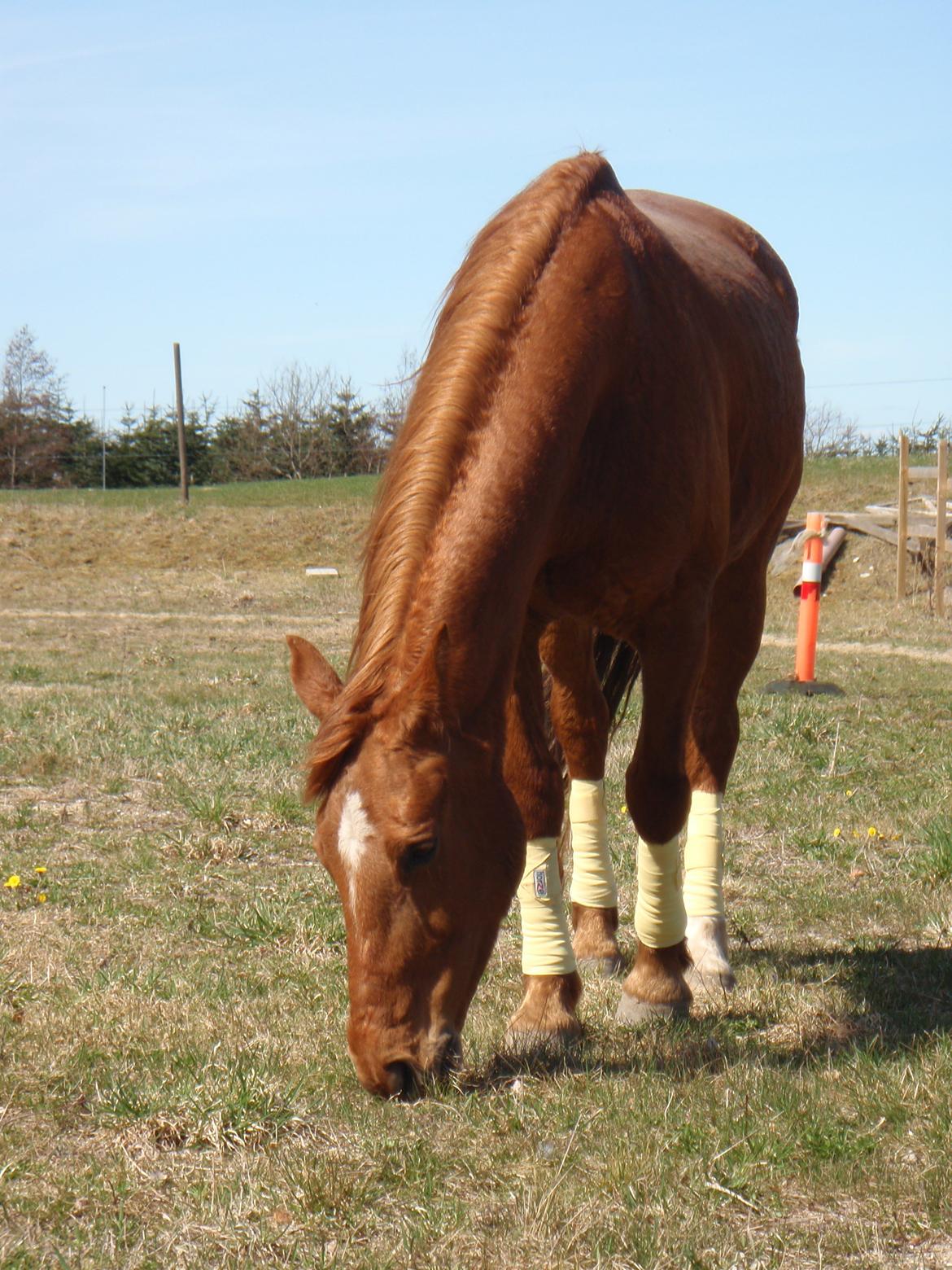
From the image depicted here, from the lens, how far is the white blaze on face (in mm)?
2602

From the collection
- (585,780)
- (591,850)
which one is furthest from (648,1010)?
(585,780)

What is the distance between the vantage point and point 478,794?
9.22ft

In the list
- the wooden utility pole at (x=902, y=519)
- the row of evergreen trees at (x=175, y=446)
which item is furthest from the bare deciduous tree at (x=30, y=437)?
the wooden utility pole at (x=902, y=519)

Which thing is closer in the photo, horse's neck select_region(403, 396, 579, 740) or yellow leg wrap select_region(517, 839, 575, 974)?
horse's neck select_region(403, 396, 579, 740)

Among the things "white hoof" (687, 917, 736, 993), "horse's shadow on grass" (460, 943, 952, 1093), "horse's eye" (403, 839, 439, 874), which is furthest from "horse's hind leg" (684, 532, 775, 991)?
"horse's eye" (403, 839, 439, 874)

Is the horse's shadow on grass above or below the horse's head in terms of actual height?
below

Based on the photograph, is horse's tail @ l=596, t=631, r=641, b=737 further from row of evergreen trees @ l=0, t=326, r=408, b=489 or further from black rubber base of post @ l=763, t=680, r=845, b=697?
row of evergreen trees @ l=0, t=326, r=408, b=489

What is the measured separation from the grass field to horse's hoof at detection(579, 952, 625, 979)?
0.10 m

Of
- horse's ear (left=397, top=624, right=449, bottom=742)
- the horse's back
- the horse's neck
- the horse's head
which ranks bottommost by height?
the horse's head

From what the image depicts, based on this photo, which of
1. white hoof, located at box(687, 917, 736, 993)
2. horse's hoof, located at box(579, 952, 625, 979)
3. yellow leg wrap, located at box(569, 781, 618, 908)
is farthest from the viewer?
yellow leg wrap, located at box(569, 781, 618, 908)

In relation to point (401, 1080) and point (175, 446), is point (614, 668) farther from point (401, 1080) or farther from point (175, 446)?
point (175, 446)

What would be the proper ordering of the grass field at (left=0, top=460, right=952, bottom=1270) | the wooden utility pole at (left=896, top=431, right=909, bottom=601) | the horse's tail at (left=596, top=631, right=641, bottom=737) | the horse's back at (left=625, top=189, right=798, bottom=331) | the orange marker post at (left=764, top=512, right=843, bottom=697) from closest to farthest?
1. the grass field at (left=0, top=460, right=952, bottom=1270)
2. the horse's back at (left=625, top=189, right=798, bottom=331)
3. the horse's tail at (left=596, top=631, right=641, bottom=737)
4. the orange marker post at (left=764, top=512, right=843, bottom=697)
5. the wooden utility pole at (left=896, top=431, right=909, bottom=601)

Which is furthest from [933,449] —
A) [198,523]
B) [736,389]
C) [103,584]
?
[736,389]

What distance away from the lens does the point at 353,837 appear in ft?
8.55
